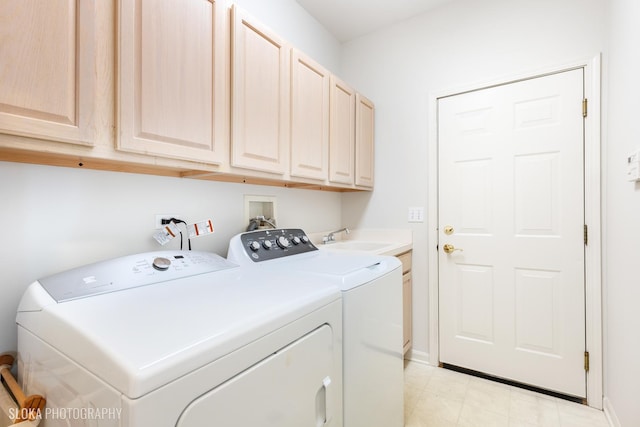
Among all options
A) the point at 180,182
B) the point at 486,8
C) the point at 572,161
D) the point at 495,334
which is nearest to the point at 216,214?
the point at 180,182

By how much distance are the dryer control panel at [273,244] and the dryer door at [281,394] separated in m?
0.67

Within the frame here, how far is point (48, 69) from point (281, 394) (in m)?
1.10

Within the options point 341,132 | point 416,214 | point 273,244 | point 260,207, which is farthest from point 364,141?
point 273,244

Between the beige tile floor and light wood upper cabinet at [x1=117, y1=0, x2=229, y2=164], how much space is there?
6.09 feet

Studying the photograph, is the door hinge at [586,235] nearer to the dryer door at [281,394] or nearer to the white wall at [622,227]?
the white wall at [622,227]

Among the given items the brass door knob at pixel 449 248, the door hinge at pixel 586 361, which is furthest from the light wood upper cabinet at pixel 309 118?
the door hinge at pixel 586 361

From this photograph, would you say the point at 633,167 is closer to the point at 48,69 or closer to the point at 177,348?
the point at 177,348

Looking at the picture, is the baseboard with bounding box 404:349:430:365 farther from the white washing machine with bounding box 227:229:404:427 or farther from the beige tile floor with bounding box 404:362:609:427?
the white washing machine with bounding box 227:229:404:427

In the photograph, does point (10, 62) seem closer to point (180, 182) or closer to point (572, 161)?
point (180, 182)

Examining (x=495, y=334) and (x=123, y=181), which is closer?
(x=123, y=181)

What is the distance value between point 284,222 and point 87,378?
5.25 ft

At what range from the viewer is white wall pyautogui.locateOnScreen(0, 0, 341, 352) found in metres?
1.01

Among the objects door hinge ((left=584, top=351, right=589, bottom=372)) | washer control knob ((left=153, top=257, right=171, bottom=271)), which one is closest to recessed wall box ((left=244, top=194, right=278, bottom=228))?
washer control knob ((left=153, top=257, right=171, bottom=271))

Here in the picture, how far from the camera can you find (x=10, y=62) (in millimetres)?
784
